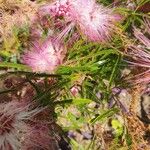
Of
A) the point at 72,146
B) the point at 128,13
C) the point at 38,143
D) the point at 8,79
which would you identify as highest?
the point at 128,13

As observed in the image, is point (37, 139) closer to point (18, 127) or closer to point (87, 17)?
point (18, 127)

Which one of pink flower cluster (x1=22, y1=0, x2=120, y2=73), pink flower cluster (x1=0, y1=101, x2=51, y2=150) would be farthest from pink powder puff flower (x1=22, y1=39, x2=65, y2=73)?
pink flower cluster (x1=0, y1=101, x2=51, y2=150)

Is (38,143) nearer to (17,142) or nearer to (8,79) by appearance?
(17,142)

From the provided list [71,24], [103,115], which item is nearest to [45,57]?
[71,24]

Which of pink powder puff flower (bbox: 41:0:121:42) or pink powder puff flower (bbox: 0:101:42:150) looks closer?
pink powder puff flower (bbox: 0:101:42:150)

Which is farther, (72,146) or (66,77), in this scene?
(72,146)

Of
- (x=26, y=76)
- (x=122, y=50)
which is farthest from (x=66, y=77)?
(x=122, y=50)

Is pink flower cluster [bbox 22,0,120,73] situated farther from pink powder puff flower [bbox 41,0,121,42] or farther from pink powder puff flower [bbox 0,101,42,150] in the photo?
pink powder puff flower [bbox 0,101,42,150]
